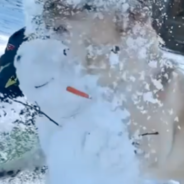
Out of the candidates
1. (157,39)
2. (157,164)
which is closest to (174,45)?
(157,39)

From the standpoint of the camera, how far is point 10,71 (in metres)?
0.54

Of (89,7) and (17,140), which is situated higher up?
(89,7)

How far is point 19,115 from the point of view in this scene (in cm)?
56

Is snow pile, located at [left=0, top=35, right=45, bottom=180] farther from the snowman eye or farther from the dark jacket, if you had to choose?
the snowman eye

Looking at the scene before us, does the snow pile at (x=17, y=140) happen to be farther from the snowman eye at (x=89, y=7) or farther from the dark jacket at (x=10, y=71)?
the snowman eye at (x=89, y=7)

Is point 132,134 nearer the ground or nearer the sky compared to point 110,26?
nearer the ground

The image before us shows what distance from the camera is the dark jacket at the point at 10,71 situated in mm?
537

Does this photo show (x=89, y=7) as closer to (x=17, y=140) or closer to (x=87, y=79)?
(x=87, y=79)

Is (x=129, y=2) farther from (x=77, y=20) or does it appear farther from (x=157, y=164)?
(x=157, y=164)

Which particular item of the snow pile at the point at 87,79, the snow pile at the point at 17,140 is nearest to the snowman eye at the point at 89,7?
the snow pile at the point at 87,79

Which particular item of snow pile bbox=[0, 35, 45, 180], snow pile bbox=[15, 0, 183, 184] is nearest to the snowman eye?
snow pile bbox=[15, 0, 183, 184]

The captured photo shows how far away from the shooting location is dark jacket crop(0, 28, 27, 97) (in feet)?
1.76

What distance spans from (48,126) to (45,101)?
33 millimetres

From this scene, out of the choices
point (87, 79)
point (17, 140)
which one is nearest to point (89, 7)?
point (87, 79)
